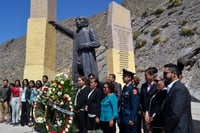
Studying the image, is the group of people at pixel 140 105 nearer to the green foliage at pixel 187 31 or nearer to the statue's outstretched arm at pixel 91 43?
the statue's outstretched arm at pixel 91 43

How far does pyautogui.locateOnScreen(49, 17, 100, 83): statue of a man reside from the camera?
4.33 metres

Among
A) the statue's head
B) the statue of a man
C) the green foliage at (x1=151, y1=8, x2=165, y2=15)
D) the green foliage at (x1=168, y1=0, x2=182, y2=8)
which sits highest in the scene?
the green foliage at (x1=168, y1=0, x2=182, y2=8)

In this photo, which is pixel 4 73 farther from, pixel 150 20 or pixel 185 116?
pixel 185 116

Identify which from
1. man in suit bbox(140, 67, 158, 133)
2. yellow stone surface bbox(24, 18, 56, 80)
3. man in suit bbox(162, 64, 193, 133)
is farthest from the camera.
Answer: yellow stone surface bbox(24, 18, 56, 80)

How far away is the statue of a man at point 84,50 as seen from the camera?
4.33 metres

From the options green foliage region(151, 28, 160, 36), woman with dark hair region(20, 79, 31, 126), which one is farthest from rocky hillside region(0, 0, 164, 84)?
woman with dark hair region(20, 79, 31, 126)

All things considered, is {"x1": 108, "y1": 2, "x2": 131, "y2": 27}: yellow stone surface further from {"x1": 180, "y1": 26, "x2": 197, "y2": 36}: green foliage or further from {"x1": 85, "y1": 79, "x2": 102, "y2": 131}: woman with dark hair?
{"x1": 85, "y1": 79, "x2": 102, "y2": 131}: woman with dark hair

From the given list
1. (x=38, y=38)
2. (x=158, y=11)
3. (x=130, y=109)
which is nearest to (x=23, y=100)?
(x=38, y=38)

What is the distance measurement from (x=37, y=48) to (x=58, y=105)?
453 cm

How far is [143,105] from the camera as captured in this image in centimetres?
325

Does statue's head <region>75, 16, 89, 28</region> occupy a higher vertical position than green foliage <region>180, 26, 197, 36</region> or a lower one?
lower

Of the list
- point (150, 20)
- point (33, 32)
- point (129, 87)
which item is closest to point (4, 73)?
point (150, 20)

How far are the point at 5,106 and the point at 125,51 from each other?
259 inches

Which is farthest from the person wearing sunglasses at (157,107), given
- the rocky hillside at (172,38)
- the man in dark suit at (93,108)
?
the rocky hillside at (172,38)
